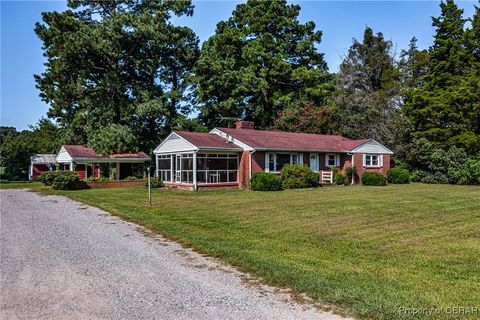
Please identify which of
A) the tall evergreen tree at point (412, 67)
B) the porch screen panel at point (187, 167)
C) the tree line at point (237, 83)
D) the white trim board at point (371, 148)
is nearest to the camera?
the porch screen panel at point (187, 167)

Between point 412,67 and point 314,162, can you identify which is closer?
point 314,162

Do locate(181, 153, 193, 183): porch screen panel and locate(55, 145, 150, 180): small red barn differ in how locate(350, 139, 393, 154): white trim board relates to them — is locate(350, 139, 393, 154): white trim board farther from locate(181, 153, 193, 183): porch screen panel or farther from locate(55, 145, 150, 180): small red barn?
locate(55, 145, 150, 180): small red barn

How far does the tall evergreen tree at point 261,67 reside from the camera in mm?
39406

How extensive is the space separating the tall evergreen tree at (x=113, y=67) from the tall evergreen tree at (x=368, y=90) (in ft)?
56.4

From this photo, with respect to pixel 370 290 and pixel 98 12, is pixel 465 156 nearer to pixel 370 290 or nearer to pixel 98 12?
pixel 370 290

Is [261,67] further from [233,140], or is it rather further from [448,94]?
[448,94]

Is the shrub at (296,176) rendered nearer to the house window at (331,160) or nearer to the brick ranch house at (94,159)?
the house window at (331,160)

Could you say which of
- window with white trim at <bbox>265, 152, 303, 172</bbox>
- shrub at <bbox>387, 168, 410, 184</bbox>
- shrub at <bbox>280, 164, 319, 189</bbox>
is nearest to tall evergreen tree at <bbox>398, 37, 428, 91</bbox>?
shrub at <bbox>387, 168, 410, 184</bbox>

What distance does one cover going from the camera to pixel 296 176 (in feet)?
85.6

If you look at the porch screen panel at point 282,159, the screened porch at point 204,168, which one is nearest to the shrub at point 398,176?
the porch screen panel at point 282,159

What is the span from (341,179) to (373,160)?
4.48 metres

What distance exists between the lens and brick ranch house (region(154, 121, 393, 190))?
2573cm

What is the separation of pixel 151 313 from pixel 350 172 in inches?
1065

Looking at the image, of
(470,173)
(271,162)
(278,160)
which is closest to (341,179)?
(278,160)
